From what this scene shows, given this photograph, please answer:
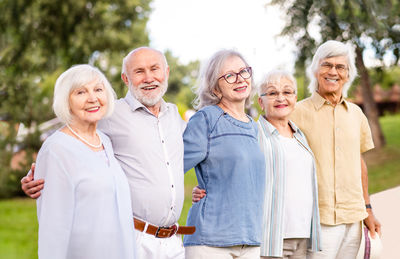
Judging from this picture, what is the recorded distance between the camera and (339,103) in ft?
11.7

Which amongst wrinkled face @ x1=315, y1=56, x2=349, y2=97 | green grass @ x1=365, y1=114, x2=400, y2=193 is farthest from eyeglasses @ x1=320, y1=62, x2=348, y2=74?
green grass @ x1=365, y1=114, x2=400, y2=193

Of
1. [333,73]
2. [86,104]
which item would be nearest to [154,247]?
[86,104]

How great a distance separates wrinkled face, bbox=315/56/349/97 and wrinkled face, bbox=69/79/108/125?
5.23 ft

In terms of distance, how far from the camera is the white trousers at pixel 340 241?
3.36 meters

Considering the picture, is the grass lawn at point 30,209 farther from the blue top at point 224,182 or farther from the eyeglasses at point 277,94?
the blue top at point 224,182

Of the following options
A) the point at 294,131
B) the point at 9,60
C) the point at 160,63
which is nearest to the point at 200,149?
the point at 160,63

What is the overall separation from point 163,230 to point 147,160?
0.38 m

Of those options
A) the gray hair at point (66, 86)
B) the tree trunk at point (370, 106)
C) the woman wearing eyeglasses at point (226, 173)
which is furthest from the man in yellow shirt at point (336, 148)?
the tree trunk at point (370, 106)

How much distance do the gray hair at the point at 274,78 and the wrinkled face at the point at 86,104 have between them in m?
1.17

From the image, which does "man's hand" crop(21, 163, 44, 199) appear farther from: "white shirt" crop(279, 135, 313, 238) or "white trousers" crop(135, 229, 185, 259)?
"white shirt" crop(279, 135, 313, 238)

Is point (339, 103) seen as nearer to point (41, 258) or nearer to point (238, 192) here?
point (238, 192)

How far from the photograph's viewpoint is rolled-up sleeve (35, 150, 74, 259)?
7.89 feet

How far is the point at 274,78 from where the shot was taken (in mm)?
3334

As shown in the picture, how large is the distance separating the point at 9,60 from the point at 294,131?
8.21 metres
